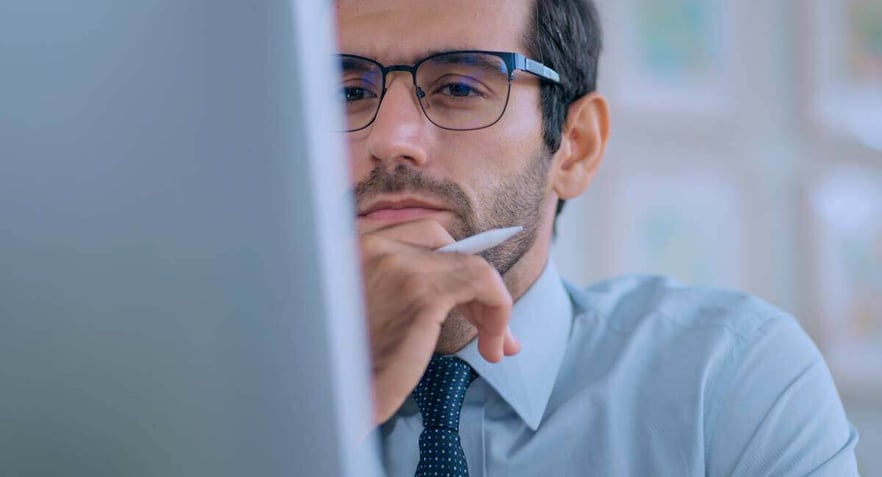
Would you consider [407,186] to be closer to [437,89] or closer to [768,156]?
[437,89]

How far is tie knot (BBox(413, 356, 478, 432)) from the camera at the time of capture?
1063mm

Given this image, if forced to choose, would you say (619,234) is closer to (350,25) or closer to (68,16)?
(350,25)

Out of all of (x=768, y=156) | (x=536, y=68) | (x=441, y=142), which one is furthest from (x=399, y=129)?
(x=768, y=156)

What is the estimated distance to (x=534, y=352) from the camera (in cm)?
124

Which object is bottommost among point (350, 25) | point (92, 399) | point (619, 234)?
point (619, 234)

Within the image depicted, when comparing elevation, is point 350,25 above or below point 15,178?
above

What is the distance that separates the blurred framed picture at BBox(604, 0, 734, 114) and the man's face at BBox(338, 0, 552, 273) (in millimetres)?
1497

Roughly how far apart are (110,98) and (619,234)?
2.51 meters

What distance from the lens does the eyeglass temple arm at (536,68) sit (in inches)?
50.4

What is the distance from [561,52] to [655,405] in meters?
0.63

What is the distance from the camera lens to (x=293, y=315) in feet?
1.12

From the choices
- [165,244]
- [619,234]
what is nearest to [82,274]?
[165,244]

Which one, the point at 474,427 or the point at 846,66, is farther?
the point at 846,66

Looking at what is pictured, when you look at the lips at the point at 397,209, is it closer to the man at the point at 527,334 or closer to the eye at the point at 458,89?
the man at the point at 527,334
